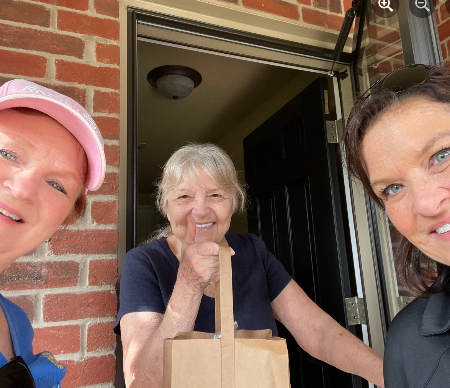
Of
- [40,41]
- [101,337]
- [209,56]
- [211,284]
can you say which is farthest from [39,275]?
[209,56]

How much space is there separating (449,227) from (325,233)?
120cm

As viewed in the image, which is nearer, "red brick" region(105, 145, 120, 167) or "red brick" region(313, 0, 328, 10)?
"red brick" region(105, 145, 120, 167)

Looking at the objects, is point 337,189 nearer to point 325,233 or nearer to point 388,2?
point 325,233

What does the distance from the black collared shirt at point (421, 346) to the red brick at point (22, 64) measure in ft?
4.60

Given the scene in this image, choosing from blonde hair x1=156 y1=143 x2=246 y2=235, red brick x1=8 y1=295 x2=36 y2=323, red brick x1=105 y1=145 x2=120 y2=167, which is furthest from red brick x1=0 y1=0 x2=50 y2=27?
red brick x1=8 y1=295 x2=36 y2=323

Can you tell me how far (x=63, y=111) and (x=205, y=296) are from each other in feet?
2.54

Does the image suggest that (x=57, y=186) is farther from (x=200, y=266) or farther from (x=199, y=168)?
(x=199, y=168)

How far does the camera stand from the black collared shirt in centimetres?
69

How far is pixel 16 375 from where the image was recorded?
0.65 m

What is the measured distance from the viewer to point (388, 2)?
1409 mm

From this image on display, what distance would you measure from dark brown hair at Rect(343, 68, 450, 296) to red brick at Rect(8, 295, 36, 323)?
3.64ft

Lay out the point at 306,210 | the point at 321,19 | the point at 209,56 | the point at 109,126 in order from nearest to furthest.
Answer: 1. the point at 109,126
2. the point at 321,19
3. the point at 306,210
4. the point at 209,56

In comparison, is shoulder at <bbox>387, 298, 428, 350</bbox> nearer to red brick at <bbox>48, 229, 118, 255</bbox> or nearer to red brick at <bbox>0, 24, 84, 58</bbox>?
red brick at <bbox>48, 229, 118, 255</bbox>

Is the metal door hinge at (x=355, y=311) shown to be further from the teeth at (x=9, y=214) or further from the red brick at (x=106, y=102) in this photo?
the teeth at (x=9, y=214)
